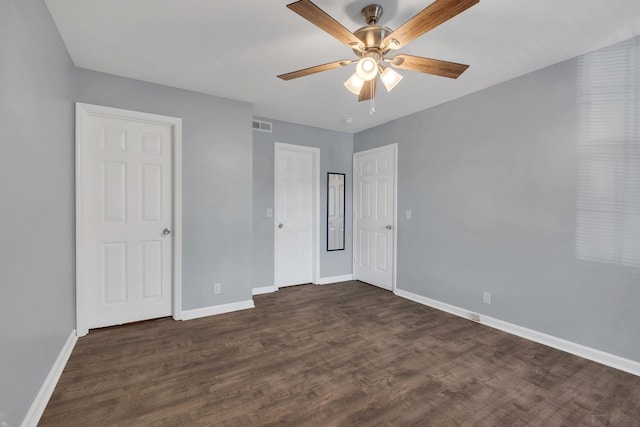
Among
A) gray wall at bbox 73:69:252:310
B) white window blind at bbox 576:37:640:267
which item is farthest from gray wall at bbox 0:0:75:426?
white window blind at bbox 576:37:640:267

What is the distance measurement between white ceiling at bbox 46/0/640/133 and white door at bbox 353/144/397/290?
134 centimetres

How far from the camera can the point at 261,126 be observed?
3924 millimetres

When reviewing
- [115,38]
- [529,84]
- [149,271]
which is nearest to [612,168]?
[529,84]

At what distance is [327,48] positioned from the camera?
221 cm

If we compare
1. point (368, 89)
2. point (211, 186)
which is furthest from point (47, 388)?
point (368, 89)

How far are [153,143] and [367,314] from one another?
302 centimetres

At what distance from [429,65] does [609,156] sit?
171 centimetres

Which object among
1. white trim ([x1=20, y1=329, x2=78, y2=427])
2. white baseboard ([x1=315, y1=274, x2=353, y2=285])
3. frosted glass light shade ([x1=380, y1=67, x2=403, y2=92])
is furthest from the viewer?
white baseboard ([x1=315, y1=274, x2=353, y2=285])

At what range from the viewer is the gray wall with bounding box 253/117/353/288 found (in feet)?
12.9

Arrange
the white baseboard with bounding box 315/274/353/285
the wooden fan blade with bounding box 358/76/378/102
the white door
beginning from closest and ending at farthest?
the wooden fan blade with bounding box 358/76/378/102 → the white door → the white baseboard with bounding box 315/274/353/285

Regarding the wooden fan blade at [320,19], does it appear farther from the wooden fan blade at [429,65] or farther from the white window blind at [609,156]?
the white window blind at [609,156]

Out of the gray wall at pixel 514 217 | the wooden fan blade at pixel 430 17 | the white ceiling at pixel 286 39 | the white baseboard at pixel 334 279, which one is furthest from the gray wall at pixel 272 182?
the wooden fan blade at pixel 430 17

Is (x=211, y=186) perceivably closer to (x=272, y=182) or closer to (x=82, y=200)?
(x=272, y=182)

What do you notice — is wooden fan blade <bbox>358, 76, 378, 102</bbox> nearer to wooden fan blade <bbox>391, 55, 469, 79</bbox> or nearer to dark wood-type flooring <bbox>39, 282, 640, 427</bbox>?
wooden fan blade <bbox>391, 55, 469, 79</bbox>
